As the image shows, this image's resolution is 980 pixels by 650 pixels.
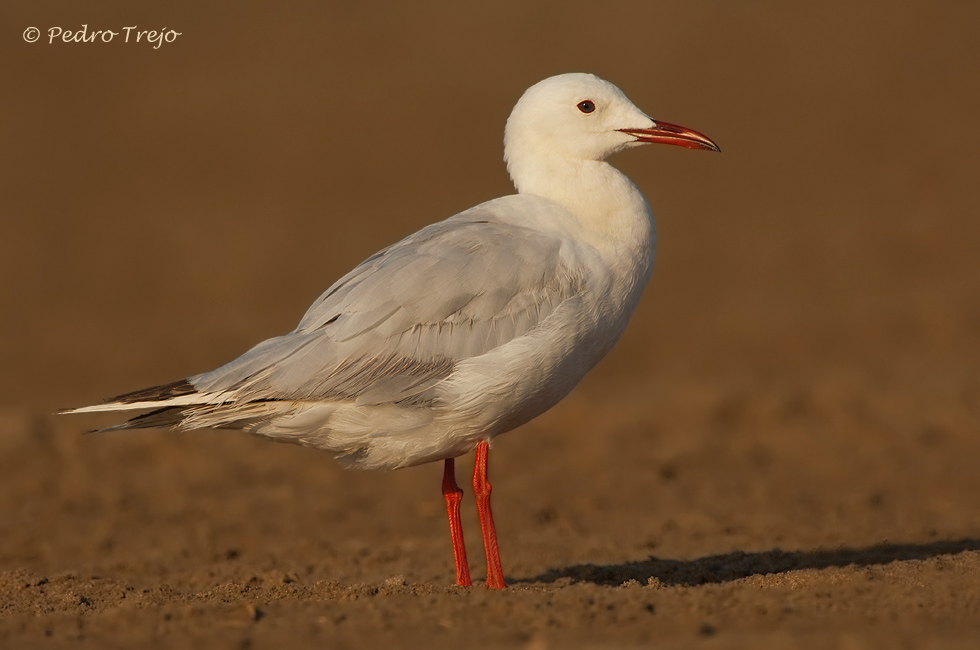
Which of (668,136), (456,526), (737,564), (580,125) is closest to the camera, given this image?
(456,526)

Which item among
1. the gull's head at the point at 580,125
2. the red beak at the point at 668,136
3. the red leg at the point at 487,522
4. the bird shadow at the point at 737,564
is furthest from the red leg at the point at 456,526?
the red beak at the point at 668,136

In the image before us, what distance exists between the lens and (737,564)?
8.13 meters

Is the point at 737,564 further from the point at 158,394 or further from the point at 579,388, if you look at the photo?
the point at 579,388

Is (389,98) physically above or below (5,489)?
above

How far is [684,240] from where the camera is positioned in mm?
22109

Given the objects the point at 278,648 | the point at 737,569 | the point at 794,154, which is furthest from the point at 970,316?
the point at 278,648

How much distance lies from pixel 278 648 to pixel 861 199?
1906 centimetres

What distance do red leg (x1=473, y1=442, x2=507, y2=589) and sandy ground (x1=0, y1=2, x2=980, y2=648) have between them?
0.54ft

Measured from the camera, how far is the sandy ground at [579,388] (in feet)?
22.3

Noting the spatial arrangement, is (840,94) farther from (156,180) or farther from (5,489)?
(5,489)

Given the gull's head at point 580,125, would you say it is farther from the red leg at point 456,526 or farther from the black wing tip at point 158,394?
the black wing tip at point 158,394

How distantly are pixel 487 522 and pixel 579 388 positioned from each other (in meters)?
8.71

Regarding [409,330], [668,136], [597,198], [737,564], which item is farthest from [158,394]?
[737,564]

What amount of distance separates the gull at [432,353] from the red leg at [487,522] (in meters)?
0.01
